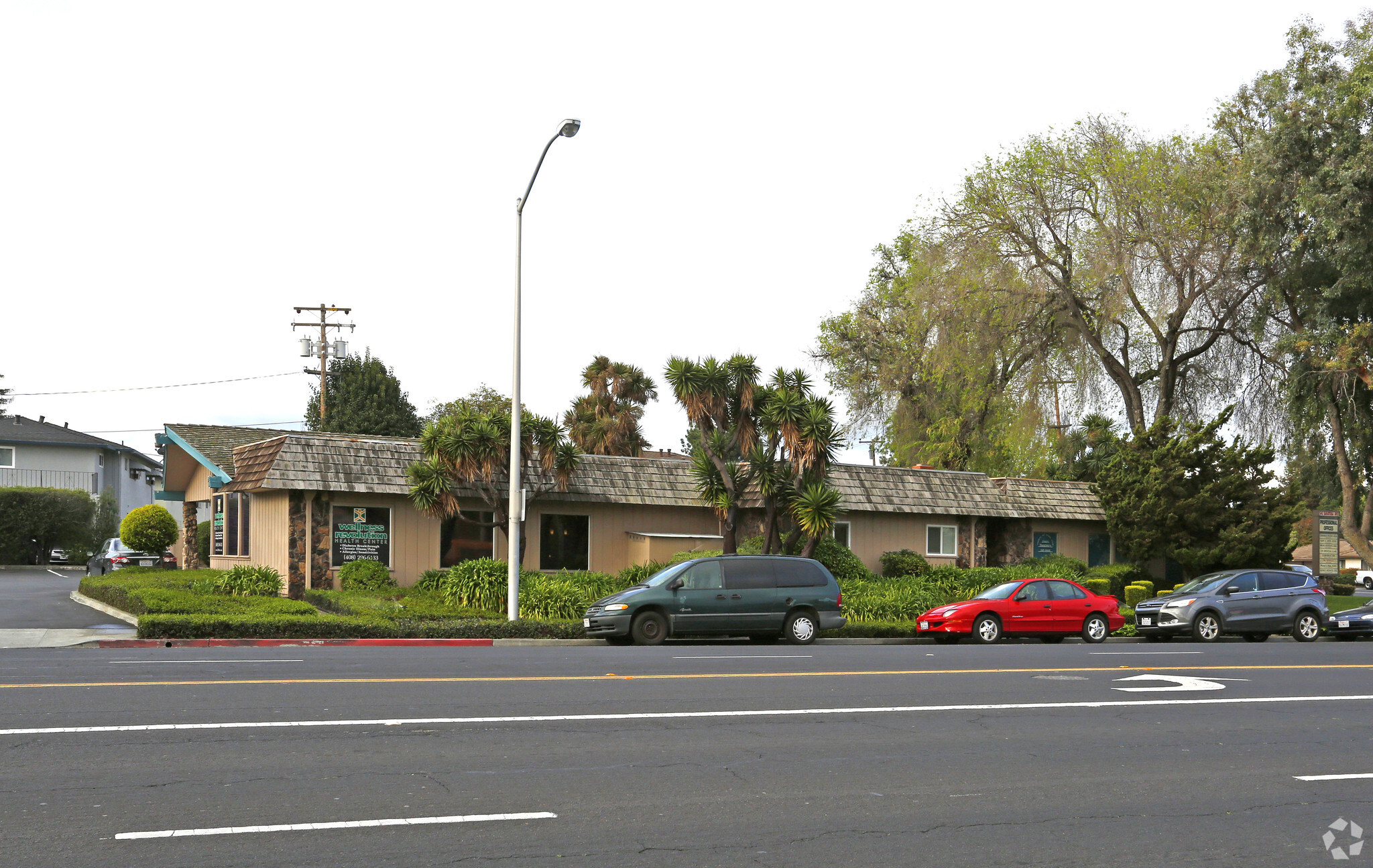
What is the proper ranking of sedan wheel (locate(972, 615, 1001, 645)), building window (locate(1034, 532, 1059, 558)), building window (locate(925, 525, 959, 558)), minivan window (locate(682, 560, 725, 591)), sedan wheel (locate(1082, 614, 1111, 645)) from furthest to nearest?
building window (locate(1034, 532, 1059, 558))
building window (locate(925, 525, 959, 558))
sedan wheel (locate(1082, 614, 1111, 645))
sedan wheel (locate(972, 615, 1001, 645))
minivan window (locate(682, 560, 725, 591))

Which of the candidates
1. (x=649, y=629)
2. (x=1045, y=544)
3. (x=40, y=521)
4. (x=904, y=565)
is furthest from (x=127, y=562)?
(x=1045, y=544)

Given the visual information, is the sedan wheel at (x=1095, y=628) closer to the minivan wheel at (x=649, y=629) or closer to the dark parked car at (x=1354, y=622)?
the dark parked car at (x=1354, y=622)

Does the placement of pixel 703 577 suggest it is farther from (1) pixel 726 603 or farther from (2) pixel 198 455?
(2) pixel 198 455

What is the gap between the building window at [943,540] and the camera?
34.7 metres

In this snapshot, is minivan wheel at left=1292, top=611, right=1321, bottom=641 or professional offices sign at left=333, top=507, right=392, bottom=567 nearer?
minivan wheel at left=1292, top=611, right=1321, bottom=641

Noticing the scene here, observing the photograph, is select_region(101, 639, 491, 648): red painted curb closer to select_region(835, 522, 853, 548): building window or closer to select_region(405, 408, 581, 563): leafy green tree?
select_region(405, 408, 581, 563): leafy green tree

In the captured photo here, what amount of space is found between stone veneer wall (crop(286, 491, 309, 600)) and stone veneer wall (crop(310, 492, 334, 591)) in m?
0.19

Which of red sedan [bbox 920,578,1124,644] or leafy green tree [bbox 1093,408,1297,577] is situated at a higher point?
leafy green tree [bbox 1093,408,1297,577]

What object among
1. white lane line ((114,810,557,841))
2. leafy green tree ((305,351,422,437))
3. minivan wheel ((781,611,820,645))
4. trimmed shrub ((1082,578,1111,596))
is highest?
leafy green tree ((305,351,422,437))

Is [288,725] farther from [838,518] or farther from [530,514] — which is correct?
[838,518]

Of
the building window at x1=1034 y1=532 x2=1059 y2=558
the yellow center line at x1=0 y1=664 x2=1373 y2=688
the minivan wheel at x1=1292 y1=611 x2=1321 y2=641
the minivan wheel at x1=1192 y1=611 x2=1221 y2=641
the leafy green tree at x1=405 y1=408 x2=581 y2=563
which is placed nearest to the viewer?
the yellow center line at x1=0 y1=664 x2=1373 y2=688

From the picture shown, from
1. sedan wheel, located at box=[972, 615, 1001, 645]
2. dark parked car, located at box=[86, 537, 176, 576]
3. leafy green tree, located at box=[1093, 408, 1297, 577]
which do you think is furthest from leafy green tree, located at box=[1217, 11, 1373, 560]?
dark parked car, located at box=[86, 537, 176, 576]

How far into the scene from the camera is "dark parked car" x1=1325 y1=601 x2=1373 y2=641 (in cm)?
2639

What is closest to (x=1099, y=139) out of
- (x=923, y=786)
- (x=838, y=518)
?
(x=838, y=518)
